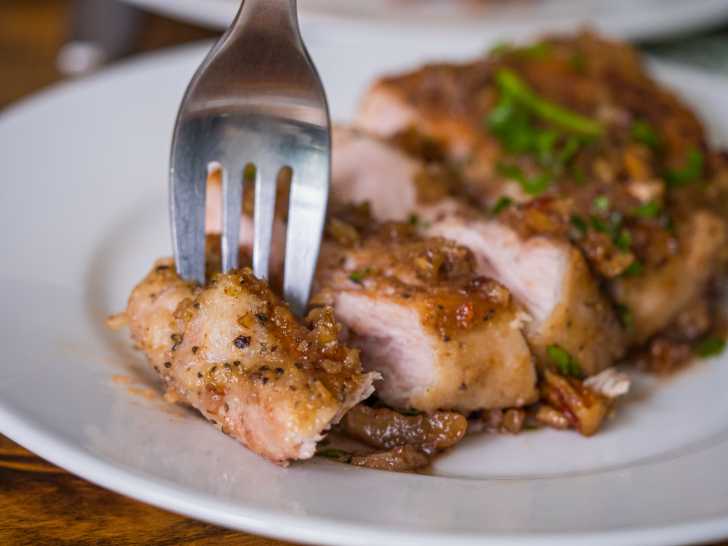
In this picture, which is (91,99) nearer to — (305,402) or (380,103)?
(380,103)

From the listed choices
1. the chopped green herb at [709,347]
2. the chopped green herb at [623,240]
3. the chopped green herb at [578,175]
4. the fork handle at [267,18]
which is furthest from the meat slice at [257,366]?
the chopped green herb at [709,347]

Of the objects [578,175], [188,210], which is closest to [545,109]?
[578,175]

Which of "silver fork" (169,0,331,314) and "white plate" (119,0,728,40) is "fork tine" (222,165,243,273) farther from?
"white plate" (119,0,728,40)

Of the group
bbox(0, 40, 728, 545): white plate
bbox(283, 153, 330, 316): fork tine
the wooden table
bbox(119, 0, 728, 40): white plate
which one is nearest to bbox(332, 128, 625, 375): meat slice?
bbox(0, 40, 728, 545): white plate

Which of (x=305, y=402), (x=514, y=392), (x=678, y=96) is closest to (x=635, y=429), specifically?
(x=514, y=392)

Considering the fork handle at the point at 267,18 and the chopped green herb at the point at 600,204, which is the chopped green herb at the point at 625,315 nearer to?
the chopped green herb at the point at 600,204

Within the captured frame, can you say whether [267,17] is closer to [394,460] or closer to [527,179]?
[394,460]

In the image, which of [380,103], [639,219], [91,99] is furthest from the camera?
[91,99]
